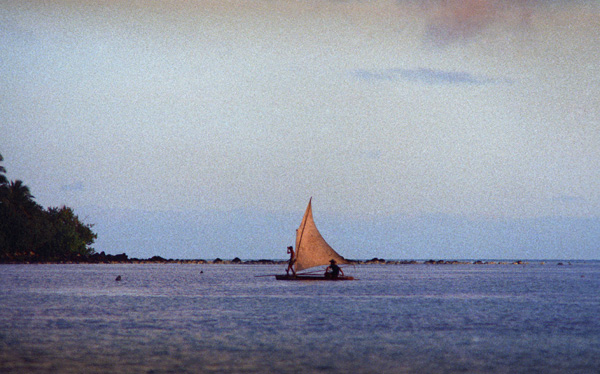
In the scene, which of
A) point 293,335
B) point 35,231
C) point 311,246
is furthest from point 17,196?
point 293,335

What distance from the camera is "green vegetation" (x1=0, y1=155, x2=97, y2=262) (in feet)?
439

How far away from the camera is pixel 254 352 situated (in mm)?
28500

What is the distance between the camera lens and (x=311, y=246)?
71.8 m

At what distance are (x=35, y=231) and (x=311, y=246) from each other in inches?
3740

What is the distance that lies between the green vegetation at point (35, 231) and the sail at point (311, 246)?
7491 cm

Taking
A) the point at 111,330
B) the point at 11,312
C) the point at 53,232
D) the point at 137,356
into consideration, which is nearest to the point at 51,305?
the point at 11,312

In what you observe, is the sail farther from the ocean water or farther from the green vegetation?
the green vegetation

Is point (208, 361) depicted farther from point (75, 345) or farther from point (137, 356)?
point (75, 345)

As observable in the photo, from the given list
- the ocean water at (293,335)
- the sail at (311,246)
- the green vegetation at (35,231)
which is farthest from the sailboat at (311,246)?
the green vegetation at (35,231)

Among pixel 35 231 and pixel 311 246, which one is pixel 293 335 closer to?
pixel 311 246

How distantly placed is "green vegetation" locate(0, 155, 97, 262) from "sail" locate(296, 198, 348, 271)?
2949 inches

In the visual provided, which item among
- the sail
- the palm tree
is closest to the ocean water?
the sail

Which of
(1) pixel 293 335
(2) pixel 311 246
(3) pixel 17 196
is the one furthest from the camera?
(3) pixel 17 196

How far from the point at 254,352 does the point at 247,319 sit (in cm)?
1363
